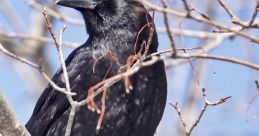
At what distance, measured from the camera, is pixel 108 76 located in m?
4.41

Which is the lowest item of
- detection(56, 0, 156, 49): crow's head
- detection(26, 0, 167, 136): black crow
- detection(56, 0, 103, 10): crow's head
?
detection(26, 0, 167, 136): black crow

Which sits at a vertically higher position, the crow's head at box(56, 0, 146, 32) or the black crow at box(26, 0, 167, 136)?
the crow's head at box(56, 0, 146, 32)

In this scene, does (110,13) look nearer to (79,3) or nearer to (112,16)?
(112,16)

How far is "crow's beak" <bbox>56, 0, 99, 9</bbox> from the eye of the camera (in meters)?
4.61

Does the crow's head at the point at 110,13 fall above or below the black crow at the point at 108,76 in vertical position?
above

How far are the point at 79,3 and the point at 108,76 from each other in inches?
24.1

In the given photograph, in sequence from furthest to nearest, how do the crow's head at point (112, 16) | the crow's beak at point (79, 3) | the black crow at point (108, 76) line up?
the crow's head at point (112, 16), the crow's beak at point (79, 3), the black crow at point (108, 76)

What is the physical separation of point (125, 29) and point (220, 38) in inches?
26.8

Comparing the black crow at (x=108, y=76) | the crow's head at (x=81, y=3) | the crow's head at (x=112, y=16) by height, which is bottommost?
the black crow at (x=108, y=76)

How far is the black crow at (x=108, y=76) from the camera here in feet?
14.4

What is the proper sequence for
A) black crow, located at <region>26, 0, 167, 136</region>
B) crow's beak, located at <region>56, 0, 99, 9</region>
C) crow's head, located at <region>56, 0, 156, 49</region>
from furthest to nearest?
1. crow's head, located at <region>56, 0, 156, 49</region>
2. crow's beak, located at <region>56, 0, 99, 9</region>
3. black crow, located at <region>26, 0, 167, 136</region>

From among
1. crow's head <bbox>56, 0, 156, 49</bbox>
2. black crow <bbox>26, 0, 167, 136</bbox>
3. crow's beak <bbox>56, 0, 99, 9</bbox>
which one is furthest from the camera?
crow's head <bbox>56, 0, 156, 49</bbox>

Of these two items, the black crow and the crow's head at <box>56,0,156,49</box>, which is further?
the crow's head at <box>56,0,156,49</box>

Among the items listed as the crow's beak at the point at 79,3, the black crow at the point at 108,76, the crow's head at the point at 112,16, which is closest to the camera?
the black crow at the point at 108,76
